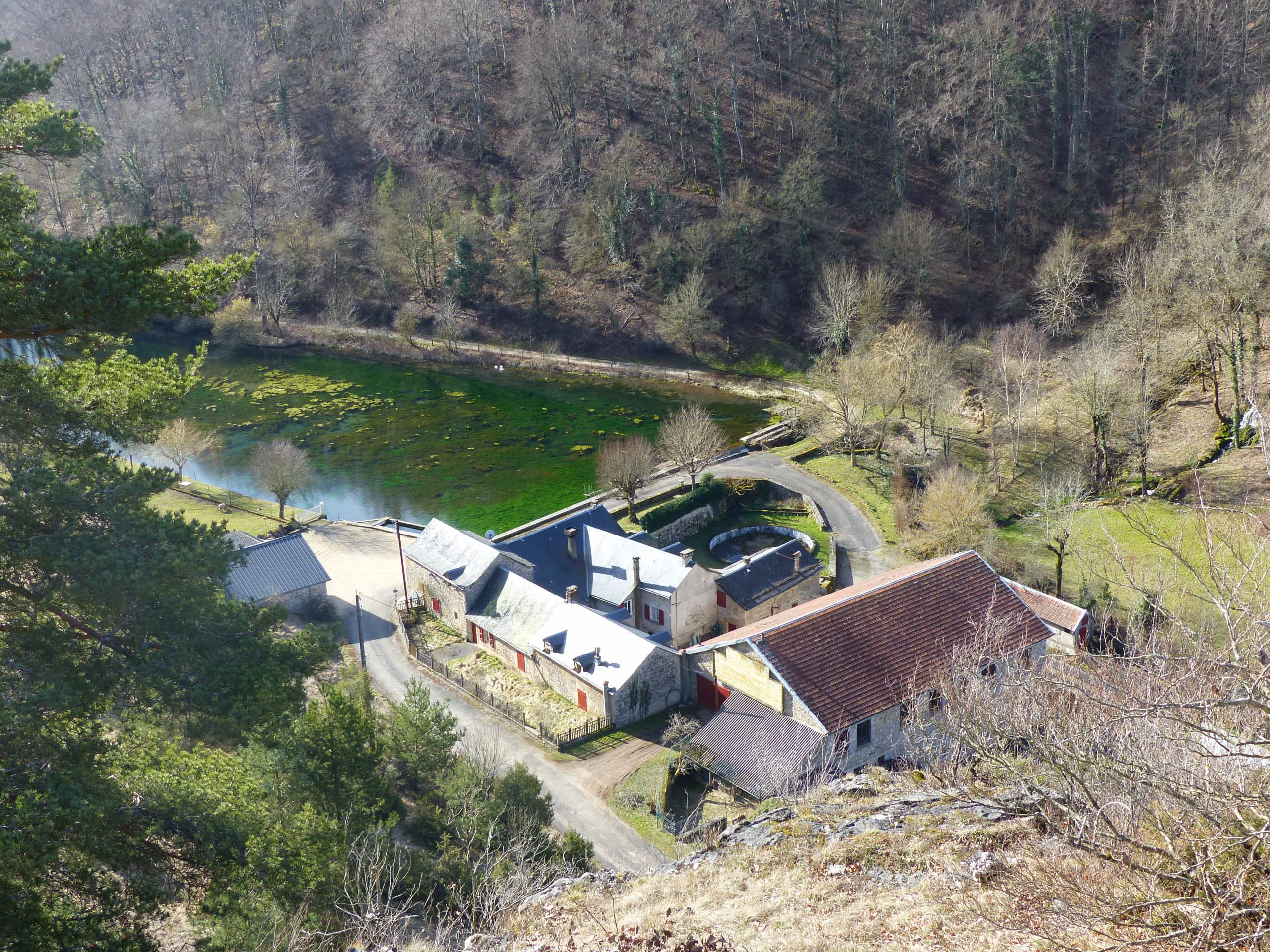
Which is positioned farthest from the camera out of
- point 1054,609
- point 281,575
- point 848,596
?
point 281,575

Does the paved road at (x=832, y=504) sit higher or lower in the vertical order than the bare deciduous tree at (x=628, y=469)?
lower

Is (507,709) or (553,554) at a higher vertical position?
(553,554)

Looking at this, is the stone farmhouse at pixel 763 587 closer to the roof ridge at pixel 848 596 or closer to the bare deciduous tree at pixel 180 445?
the roof ridge at pixel 848 596

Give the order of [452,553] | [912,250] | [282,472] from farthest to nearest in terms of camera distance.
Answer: [912,250] → [282,472] → [452,553]

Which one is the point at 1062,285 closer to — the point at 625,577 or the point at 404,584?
the point at 625,577

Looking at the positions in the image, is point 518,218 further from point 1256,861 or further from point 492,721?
point 1256,861

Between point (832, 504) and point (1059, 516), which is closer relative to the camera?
point (1059, 516)

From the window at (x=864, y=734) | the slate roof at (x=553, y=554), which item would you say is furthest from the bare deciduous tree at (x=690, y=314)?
the window at (x=864, y=734)

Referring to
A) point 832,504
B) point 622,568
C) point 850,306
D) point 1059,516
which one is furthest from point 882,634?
point 850,306

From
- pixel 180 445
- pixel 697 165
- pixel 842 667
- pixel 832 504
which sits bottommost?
pixel 832 504
